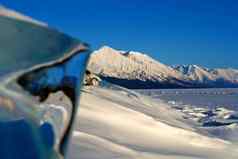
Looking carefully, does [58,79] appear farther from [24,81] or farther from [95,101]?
[95,101]

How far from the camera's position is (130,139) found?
11.1ft

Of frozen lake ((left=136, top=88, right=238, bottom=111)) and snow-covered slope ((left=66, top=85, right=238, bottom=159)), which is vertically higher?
frozen lake ((left=136, top=88, right=238, bottom=111))

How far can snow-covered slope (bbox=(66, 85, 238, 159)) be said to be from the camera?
2.61m

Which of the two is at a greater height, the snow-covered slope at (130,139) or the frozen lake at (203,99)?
the frozen lake at (203,99)

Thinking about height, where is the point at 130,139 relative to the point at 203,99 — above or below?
below

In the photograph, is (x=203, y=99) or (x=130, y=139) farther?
(x=203, y=99)

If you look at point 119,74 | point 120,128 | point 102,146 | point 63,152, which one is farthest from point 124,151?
point 119,74

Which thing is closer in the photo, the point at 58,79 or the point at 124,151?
the point at 58,79

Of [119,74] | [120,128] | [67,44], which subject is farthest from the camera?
[119,74]

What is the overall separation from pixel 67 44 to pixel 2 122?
0.19m

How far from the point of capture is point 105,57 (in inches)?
7475

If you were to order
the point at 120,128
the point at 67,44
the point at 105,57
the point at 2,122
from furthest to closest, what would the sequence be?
1. the point at 105,57
2. the point at 120,128
3. the point at 67,44
4. the point at 2,122

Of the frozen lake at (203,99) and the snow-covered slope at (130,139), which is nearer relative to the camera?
the snow-covered slope at (130,139)

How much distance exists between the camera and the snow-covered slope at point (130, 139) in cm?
261
